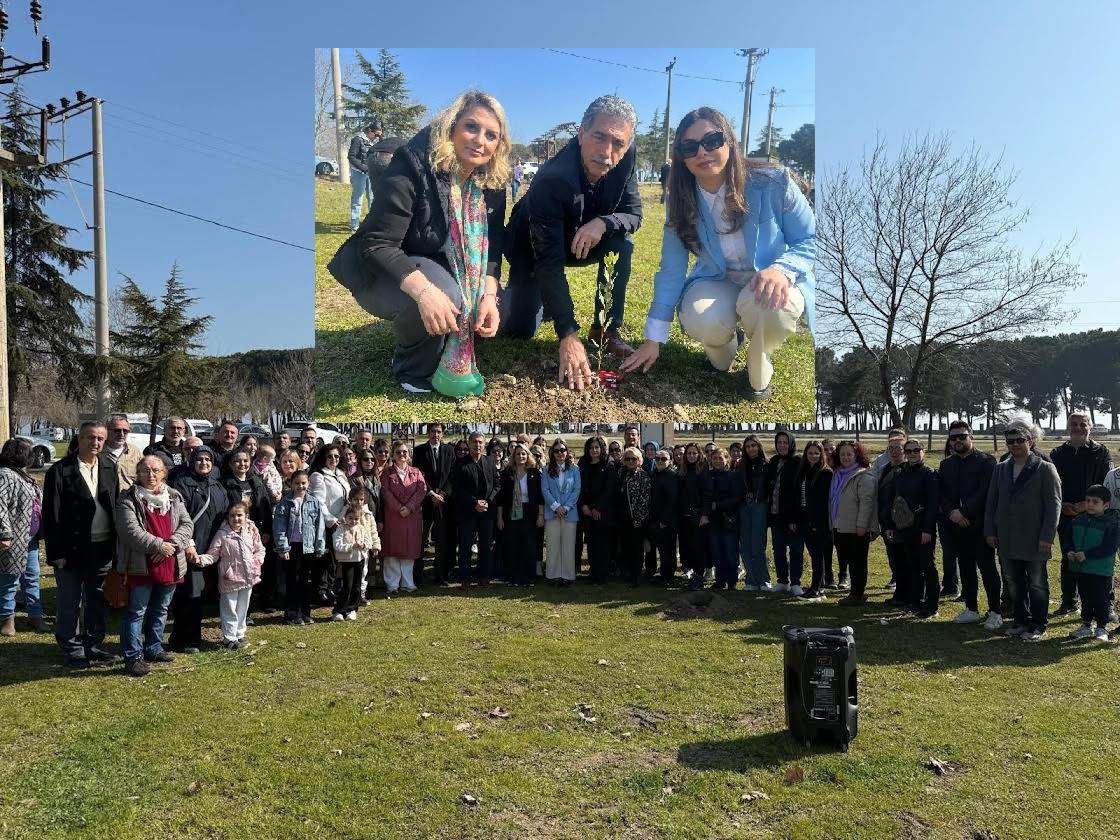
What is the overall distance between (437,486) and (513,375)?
1.99 meters

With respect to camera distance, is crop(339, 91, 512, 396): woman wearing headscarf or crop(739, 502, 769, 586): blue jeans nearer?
crop(739, 502, 769, 586): blue jeans

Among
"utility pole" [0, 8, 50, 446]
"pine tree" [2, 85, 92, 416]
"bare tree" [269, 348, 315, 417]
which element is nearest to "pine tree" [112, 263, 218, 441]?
"pine tree" [2, 85, 92, 416]

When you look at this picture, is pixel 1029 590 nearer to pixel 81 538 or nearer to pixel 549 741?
pixel 549 741

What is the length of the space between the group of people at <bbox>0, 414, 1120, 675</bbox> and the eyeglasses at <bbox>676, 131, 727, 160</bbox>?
3990 millimetres

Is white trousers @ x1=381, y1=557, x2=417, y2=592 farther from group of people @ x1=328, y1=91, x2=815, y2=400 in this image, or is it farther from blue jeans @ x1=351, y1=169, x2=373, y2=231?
blue jeans @ x1=351, y1=169, x2=373, y2=231

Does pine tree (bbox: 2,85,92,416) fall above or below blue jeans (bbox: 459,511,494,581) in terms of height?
above

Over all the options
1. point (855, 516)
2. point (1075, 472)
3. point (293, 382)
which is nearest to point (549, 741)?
point (855, 516)

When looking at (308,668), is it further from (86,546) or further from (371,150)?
(371,150)

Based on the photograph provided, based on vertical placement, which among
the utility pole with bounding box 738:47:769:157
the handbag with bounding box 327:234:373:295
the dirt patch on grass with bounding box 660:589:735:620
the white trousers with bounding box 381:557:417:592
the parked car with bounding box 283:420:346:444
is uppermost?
the utility pole with bounding box 738:47:769:157

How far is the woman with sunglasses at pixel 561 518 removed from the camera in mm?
9336

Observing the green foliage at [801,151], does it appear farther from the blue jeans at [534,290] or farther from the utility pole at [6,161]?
the utility pole at [6,161]

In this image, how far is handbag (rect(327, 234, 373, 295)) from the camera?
10.3m

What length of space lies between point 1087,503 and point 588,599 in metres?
4.74

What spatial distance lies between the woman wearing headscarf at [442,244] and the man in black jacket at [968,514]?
5660 millimetres
